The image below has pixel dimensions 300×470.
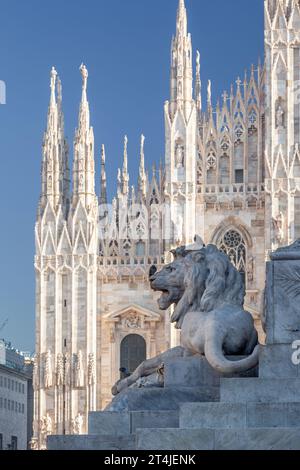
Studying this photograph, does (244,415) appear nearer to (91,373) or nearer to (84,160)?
(91,373)

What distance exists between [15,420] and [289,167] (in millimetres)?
34224

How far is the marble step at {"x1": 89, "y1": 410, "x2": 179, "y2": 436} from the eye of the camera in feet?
41.0

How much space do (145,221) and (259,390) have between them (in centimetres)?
3410

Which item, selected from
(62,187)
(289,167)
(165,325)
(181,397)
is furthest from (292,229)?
(181,397)

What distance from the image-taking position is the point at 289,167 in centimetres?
4359

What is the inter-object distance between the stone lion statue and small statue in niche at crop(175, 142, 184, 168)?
30945 millimetres

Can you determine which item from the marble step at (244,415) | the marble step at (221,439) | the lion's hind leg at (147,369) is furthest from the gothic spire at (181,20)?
the marble step at (221,439)

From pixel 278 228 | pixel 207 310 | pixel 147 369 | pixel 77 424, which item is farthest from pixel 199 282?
pixel 77 424

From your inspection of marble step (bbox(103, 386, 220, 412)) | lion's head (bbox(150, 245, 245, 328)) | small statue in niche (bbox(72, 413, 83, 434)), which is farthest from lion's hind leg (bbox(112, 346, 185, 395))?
small statue in niche (bbox(72, 413, 83, 434))

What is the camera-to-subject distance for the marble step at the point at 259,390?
11875 mm

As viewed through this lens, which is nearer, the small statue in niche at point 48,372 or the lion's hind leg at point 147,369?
the lion's hind leg at point 147,369

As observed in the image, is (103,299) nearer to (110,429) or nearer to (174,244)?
(174,244)

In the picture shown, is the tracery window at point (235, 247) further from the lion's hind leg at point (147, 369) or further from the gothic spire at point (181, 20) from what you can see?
the lion's hind leg at point (147, 369)

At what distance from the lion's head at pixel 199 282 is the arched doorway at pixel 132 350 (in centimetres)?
3159
